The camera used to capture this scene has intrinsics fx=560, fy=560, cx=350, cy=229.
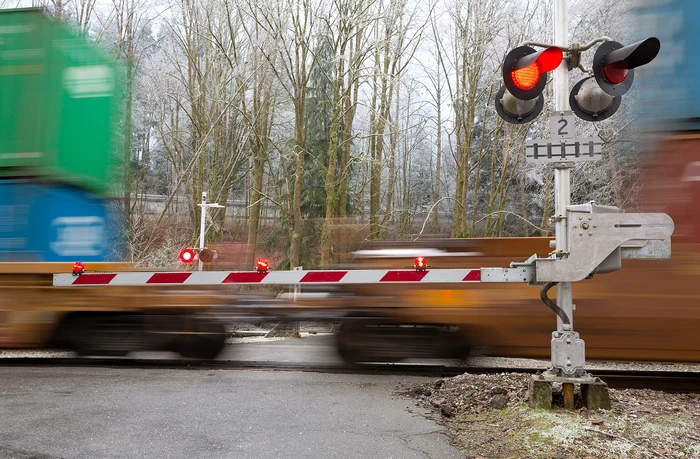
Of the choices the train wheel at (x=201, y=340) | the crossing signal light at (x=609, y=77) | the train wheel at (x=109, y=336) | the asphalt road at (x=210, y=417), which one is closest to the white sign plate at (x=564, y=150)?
the crossing signal light at (x=609, y=77)

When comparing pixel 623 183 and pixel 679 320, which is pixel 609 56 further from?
pixel 623 183

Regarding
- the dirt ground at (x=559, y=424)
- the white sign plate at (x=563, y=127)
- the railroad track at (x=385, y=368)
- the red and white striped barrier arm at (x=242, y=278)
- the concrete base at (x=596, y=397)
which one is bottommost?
the railroad track at (x=385, y=368)

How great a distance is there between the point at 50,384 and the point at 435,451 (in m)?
4.32

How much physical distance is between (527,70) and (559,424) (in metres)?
2.93

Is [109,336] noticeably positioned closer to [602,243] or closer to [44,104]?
[44,104]

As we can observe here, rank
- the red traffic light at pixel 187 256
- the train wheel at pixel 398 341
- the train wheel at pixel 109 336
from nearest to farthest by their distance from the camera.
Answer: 1. the train wheel at pixel 398 341
2. the train wheel at pixel 109 336
3. the red traffic light at pixel 187 256

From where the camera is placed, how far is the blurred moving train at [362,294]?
5.70 metres

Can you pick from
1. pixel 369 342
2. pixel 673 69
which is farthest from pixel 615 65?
pixel 369 342

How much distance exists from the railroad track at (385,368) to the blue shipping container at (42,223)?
5.05ft

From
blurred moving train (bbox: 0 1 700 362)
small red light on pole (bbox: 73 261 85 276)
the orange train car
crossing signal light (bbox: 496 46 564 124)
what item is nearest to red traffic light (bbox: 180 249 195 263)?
blurred moving train (bbox: 0 1 700 362)

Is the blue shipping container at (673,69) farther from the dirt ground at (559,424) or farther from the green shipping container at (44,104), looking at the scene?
the green shipping container at (44,104)

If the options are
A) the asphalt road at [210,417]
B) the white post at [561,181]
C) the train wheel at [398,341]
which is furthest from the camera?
the train wheel at [398,341]

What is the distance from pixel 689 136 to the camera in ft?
18.2

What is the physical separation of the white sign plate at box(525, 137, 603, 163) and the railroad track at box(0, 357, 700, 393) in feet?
8.14
